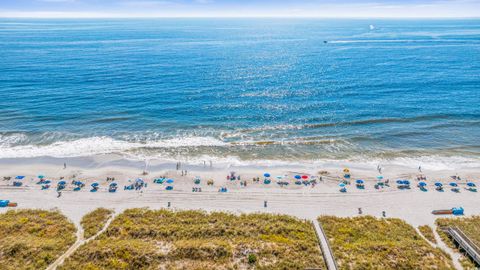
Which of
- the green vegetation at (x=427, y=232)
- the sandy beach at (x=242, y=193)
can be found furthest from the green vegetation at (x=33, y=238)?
the green vegetation at (x=427, y=232)

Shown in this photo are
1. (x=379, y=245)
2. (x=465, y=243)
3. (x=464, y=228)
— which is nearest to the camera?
(x=379, y=245)

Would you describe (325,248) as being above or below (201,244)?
below

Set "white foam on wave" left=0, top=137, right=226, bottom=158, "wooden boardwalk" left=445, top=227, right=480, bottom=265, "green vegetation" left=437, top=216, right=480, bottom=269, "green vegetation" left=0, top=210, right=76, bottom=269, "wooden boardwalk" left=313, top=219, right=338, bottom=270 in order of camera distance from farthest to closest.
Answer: "white foam on wave" left=0, top=137, right=226, bottom=158 → "green vegetation" left=437, top=216, right=480, bottom=269 → "wooden boardwalk" left=445, top=227, right=480, bottom=265 → "green vegetation" left=0, top=210, right=76, bottom=269 → "wooden boardwalk" left=313, top=219, right=338, bottom=270

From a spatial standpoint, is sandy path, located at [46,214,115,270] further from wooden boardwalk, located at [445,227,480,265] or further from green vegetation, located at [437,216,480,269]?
wooden boardwalk, located at [445,227,480,265]

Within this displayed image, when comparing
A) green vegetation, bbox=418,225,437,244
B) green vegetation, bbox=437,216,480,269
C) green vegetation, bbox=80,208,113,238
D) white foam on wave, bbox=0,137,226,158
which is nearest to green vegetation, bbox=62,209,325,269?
green vegetation, bbox=80,208,113,238

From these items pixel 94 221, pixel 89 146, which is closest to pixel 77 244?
pixel 94 221

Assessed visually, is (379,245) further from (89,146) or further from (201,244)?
(89,146)

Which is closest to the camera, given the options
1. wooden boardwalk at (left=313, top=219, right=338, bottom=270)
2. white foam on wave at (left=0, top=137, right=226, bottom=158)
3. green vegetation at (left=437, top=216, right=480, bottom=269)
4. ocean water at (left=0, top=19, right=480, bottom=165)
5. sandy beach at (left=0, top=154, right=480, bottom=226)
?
wooden boardwalk at (left=313, top=219, right=338, bottom=270)
